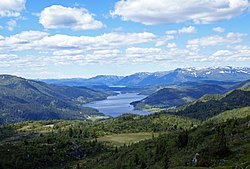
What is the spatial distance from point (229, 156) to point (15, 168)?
14498 centimetres

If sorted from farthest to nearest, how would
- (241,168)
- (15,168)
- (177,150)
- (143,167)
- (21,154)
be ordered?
1. (21,154)
2. (15,168)
3. (177,150)
4. (143,167)
5. (241,168)

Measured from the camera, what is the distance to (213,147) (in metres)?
68.5

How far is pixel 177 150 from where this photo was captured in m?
113

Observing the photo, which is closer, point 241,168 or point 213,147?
point 241,168

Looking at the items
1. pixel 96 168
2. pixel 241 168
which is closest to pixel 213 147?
pixel 241 168

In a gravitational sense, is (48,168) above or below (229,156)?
below

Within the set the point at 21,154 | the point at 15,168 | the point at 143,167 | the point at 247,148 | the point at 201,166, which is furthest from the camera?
the point at 21,154

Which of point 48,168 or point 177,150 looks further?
point 48,168

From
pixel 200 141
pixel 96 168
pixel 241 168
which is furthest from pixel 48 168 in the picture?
pixel 241 168

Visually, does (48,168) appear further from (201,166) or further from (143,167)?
(201,166)

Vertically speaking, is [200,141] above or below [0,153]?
above

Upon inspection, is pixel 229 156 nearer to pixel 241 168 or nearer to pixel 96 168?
pixel 241 168

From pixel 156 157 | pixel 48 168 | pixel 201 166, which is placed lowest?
pixel 48 168

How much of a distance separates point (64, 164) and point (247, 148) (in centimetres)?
15061
